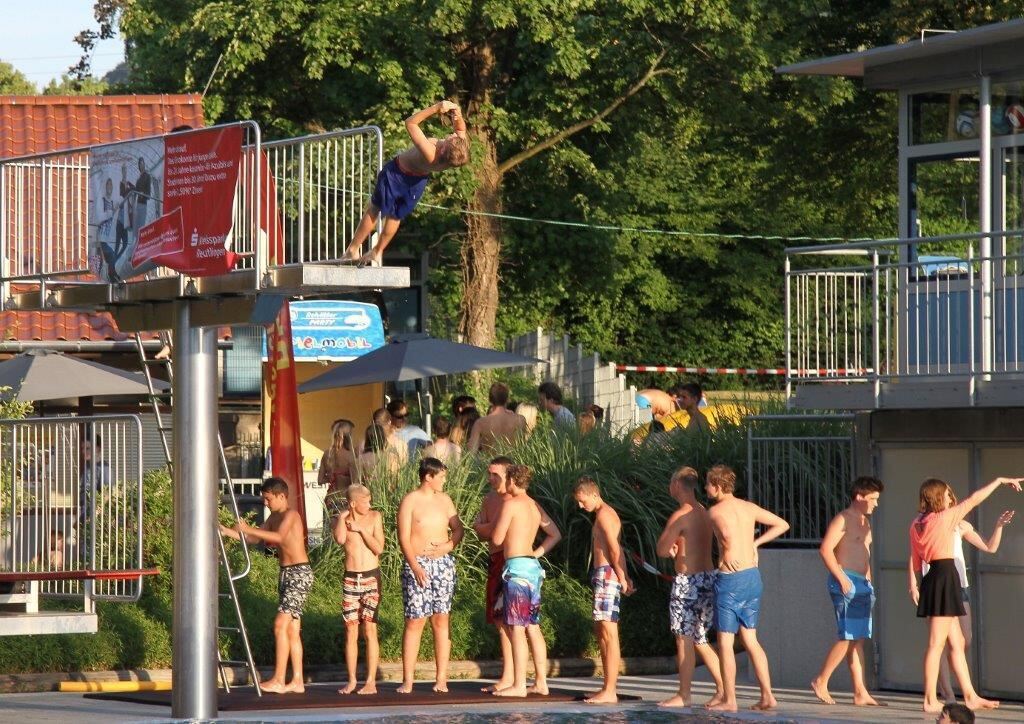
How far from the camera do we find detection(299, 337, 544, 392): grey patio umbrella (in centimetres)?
2162

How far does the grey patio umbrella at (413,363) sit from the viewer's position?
70.9 feet

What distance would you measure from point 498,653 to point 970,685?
4.97 metres

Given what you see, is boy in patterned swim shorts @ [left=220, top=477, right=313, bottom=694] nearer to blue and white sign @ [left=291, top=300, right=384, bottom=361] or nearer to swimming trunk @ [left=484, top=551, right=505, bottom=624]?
swimming trunk @ [left=484, top=551, right=505, bottom=624]

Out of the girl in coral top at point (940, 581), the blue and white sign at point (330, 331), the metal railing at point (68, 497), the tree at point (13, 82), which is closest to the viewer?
the metal railing at point (68, 497)

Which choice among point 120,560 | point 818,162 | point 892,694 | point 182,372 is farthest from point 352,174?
point 818,162

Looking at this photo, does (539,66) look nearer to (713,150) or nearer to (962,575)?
(713,150)

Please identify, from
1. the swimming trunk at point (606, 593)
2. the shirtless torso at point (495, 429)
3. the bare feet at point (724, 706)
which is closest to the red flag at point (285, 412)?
the swimming trunk at point (606, 593)

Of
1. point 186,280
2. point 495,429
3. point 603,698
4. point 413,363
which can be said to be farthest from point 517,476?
point 413,363

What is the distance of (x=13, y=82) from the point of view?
6488 cm

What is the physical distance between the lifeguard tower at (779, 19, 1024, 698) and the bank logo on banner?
227 inches

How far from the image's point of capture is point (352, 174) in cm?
1213

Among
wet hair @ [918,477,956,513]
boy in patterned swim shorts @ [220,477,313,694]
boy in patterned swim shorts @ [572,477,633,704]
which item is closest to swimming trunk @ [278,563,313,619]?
boy in patterned swim shorts @ [220,477,313,694]

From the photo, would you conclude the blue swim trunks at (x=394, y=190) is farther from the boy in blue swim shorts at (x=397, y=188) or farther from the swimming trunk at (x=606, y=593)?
the swimming trunk at (x=606, y=593)

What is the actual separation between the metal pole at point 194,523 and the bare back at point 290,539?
247cm
